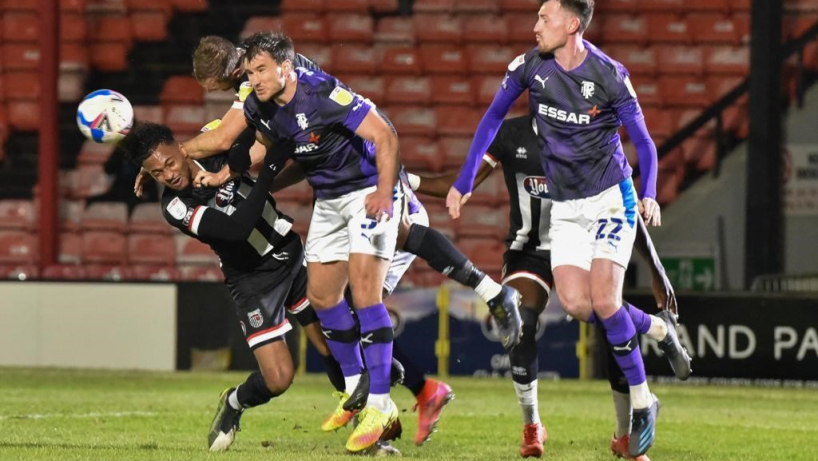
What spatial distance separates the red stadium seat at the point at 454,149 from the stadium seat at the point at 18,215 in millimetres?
4448

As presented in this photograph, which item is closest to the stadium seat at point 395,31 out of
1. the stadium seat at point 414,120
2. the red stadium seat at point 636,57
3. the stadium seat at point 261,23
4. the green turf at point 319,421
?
the stadium seat at point 414,120

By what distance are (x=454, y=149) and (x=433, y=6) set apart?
5.68 feet

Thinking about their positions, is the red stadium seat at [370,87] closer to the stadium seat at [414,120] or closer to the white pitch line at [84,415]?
the stadium seat at [414,120]

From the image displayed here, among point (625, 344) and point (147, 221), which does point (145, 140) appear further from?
point (147, 221)

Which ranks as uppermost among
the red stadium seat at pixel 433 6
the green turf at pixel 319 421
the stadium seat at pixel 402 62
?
the red stadium seat at pixel 433 6

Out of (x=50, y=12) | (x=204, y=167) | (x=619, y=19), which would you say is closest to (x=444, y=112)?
(x=619, y=19)

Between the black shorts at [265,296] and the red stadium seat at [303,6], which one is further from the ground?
the red stadium seat at [303,6]

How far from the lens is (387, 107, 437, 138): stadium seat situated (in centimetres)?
1519

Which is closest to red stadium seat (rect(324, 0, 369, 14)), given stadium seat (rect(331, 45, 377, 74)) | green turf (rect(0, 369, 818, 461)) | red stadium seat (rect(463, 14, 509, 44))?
stadium seat (rect(331, 45, 377, 74))

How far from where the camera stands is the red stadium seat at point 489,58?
15.3 m

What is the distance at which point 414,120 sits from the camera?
15258 mm

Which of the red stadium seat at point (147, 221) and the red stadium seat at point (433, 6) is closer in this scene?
the red stadium seat at point (147, 221)

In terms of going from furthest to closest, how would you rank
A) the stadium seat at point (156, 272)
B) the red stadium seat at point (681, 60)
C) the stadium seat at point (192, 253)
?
the red stadium seat at point (681, 60)
the stadium seat at point (192, 253)
the stadium seat at point (156, 272)

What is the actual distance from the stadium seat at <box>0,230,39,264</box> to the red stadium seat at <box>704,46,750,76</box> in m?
7.36
